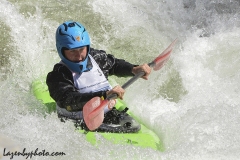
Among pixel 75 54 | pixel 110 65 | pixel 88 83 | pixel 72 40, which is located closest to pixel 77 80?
pixel 88 83

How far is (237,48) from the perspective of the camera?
5.61 m

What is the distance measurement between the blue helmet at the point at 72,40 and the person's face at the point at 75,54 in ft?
0.09

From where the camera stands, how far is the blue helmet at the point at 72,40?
126 inches

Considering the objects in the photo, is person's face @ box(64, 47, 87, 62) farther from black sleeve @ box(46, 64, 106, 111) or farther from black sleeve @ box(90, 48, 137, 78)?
black sleeve @ box(90, 48, 137, 78)

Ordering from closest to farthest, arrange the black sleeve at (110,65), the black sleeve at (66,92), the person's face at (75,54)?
the black sleeve at (66,92), the person's face at (75,54), the black sleeve at (110,65)

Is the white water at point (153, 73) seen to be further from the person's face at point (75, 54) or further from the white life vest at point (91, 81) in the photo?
the person's face at point (75, 54)

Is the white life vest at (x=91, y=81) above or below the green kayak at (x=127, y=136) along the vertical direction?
above

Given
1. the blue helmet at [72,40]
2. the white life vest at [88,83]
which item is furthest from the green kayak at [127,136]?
the blue helmet at [72,40]

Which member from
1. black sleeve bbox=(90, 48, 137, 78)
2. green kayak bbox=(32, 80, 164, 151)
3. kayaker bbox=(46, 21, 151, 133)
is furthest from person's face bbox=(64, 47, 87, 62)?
green kayak bbox=(32, 80, 164, 151)

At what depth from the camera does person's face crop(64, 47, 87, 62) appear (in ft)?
10.7

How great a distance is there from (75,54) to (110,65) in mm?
541

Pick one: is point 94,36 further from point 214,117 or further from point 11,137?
point 11,137

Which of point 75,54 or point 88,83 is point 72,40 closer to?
point 75,54

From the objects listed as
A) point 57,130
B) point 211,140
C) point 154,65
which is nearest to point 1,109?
point 57,130
